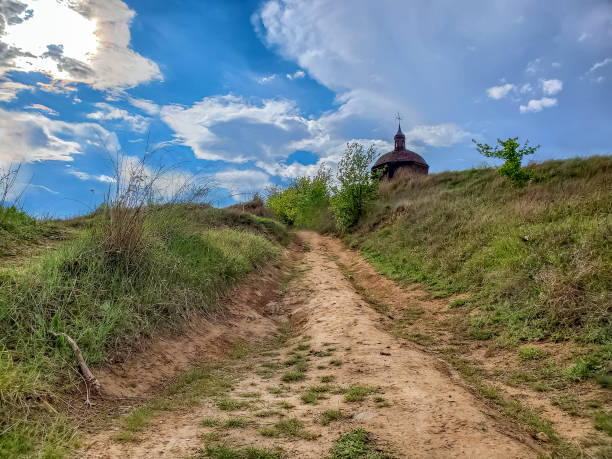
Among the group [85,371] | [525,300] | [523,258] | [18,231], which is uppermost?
[18,231]

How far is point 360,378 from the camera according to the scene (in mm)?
4316

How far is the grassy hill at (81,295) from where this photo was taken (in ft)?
10.4

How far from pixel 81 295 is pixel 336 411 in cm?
366

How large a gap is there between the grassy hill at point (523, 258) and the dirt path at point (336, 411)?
1.93 metres

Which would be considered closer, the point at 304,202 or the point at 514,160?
the point at 514,160

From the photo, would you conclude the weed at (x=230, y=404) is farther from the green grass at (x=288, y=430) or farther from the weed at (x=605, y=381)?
the weed at (x=605, y=381)

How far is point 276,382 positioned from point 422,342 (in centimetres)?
289

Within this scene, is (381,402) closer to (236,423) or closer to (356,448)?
(356,448)

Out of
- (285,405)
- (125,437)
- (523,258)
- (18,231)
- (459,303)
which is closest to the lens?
(125,437)

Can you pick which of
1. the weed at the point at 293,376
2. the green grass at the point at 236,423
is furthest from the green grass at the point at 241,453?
the weed at the point at 293,376

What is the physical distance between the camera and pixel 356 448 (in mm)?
2760

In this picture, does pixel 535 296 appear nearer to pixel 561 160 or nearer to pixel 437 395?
pixel 437 395

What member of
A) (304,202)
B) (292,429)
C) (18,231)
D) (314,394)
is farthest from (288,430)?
(304,202)

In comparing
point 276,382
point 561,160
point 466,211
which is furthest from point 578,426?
point 561,160
